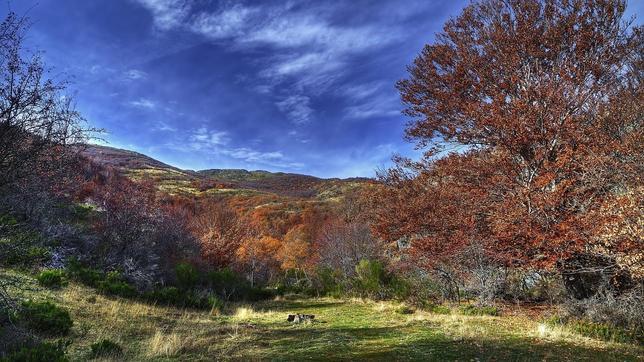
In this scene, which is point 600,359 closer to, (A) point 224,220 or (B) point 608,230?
(B) point 608,230

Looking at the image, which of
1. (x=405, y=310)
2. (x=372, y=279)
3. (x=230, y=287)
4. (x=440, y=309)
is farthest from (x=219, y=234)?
(x=440, y=309)

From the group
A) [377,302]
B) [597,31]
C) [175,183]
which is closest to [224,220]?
[377,302]

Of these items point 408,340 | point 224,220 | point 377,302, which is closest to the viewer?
point 408,340

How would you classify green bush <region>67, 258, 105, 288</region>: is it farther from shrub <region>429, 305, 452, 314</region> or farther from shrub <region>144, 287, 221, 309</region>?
shrub <region>429, 305, 452, 314</region>

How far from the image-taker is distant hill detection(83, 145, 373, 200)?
3059 inches

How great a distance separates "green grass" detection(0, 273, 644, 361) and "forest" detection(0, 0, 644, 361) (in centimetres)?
6

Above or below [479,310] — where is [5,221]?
above

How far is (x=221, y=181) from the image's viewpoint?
99.6 meters

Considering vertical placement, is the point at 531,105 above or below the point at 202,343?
above

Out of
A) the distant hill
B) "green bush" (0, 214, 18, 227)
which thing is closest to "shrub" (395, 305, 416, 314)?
"green bush" (0, 214, 18, 227)

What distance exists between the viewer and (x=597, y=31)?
1243 centimetres

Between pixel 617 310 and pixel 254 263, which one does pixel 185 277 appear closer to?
pixel 254 263

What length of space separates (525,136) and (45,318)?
12010 mm

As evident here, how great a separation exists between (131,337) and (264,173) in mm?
135000
